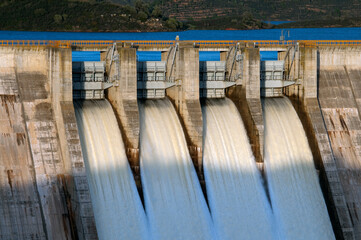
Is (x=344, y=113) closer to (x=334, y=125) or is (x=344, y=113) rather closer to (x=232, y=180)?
(x=334, y=125)

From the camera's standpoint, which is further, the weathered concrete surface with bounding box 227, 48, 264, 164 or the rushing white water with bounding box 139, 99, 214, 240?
the weathered concrete surface with bounding box 227, 48, 264, 164

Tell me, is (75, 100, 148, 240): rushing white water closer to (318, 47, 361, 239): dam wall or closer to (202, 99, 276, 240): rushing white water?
(202, 99, 276, 240): rushing white water

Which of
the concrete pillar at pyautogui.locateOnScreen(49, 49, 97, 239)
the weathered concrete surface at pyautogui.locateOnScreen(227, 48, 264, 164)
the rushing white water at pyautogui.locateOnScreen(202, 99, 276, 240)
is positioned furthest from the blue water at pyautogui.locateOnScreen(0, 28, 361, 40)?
the concrete pillar at pyautogui.locateOnScreen(49, 49, 97, 239)

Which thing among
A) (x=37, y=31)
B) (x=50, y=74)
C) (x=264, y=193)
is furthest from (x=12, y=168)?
(x=37, y=31)

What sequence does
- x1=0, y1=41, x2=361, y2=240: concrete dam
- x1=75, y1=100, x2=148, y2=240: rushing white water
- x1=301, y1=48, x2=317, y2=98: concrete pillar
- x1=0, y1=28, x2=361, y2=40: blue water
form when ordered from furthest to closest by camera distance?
x1=0, y1=28, x2=361, y2=40: blue water → x1=301, y1=48, x2=317, y2=98: concrete pillar → x1=75, y1=100, x2=148, y2=240: rushing white water → x1=0, y1=41, x2=361, y2=240: concrete dam

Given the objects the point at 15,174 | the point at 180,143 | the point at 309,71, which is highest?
the point at 309,71

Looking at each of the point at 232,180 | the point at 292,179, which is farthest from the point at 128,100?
the point at 292,179

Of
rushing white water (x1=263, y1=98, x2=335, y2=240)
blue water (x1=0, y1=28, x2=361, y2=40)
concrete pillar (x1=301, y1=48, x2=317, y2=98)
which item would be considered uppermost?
concrete pillar (x1=301, y1=48, x2=317, y2=98)

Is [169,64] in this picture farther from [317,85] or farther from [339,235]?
[339,235]
